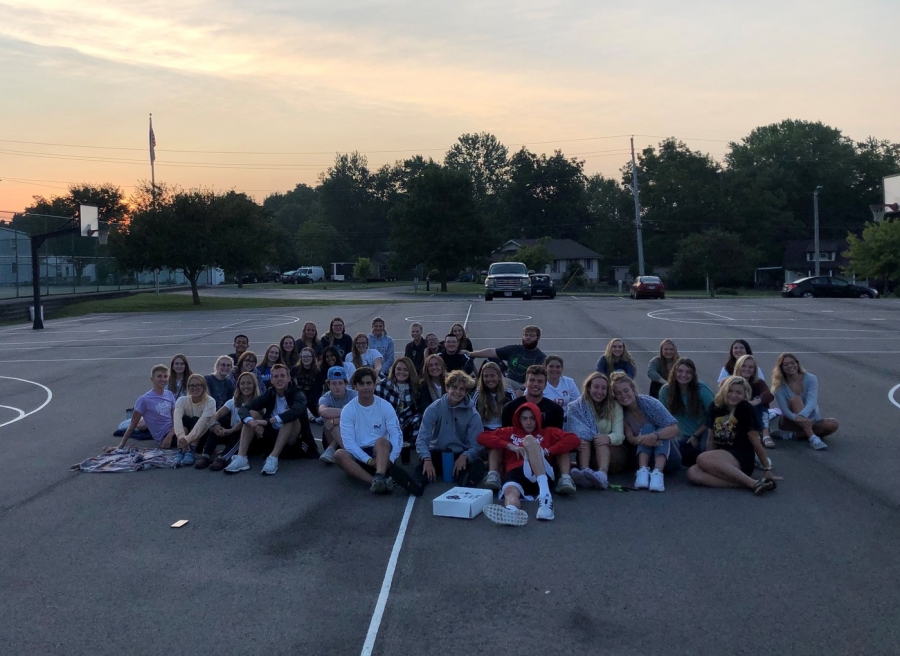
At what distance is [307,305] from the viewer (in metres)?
44.9

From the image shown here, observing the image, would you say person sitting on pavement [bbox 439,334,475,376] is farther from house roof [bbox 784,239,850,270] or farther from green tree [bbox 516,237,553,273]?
house roof [bbox 784,239,850,270]

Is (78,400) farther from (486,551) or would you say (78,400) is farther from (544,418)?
(486,551)

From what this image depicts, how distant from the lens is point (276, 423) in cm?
986

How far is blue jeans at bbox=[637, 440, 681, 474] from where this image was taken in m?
8.87

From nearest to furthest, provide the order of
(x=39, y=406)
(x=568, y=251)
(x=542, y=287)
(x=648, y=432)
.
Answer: (x=648, y=432) < (x=39, y=406) < (x=542, y=287) < (x=568, y=251)

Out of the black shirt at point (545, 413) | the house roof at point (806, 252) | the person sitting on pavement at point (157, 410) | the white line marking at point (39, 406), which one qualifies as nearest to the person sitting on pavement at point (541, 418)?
the black shirt at point (545, 413)

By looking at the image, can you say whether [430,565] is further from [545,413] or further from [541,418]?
[545,413]

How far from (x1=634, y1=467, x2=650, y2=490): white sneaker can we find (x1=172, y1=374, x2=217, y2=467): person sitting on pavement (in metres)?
4.96

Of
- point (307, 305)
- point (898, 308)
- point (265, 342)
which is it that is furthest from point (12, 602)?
point (307, 305)

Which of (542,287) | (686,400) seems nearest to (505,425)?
(686,400)

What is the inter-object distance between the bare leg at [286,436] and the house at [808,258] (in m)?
85.9

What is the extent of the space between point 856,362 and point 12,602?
17.7m

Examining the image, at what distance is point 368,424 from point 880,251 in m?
50.3

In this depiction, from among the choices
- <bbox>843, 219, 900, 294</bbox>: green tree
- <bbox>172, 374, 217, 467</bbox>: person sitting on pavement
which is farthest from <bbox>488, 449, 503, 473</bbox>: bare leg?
<bbox>843, 219, 900, 294</bbox>: green tree
